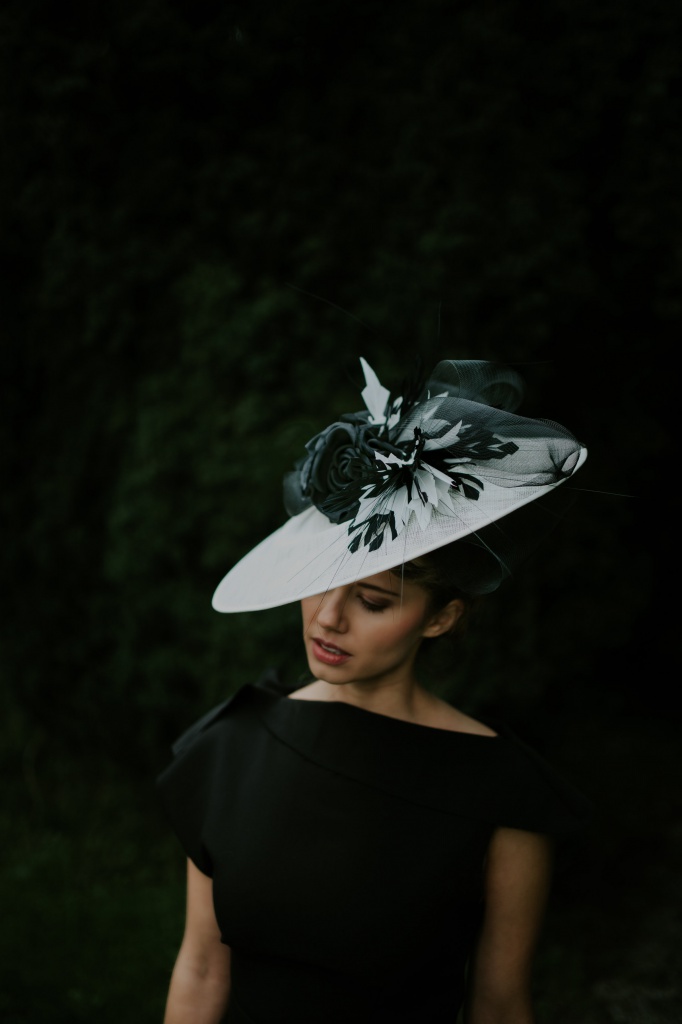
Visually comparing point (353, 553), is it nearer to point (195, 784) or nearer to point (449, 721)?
point (449, 721)

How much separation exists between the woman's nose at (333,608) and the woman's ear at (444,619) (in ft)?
0.70

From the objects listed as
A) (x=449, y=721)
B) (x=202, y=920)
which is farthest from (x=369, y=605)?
(x=202, y=920)

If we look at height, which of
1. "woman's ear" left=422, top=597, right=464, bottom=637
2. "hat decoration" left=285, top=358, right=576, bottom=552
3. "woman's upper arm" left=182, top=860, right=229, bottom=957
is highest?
"hat decoration" left=285, top=358, right=576, bottom=552

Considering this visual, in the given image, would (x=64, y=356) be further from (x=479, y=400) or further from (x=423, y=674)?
(x=479, y=400)

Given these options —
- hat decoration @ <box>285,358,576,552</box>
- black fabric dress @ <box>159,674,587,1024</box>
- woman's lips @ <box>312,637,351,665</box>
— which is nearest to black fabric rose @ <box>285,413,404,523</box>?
hat decoration @ <box>285,358,576,552</box>

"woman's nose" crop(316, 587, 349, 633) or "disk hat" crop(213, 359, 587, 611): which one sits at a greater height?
"disk hat" crop(213, 359, 587, 611)

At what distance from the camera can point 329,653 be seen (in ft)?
4.99

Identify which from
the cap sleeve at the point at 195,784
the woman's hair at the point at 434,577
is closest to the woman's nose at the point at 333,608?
the woman's hair at the point at 434,577

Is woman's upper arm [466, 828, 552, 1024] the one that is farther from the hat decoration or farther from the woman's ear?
the hat decoration

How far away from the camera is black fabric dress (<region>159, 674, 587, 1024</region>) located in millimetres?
1580

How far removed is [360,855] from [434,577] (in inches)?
23.3

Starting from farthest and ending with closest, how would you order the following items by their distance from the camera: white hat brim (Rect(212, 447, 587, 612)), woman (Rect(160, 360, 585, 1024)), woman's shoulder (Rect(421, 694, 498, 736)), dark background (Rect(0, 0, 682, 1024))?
dark background (Rect(0, 0, 682, 1024)), woman's shoulder (Rect(421, 694, 498, 736)), woman (Rect(160, 360, 585, 1024)), white hat brim (Rect(212, 447, 587, 612))

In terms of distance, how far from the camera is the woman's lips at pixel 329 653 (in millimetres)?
1514

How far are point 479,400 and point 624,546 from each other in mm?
1865
